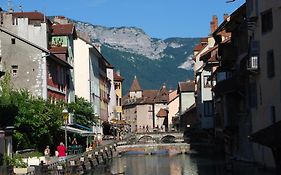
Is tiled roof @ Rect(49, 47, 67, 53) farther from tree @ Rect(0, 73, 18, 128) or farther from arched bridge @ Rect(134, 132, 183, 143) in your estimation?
arched bridge @ Rect(134, 132, 183, 143)

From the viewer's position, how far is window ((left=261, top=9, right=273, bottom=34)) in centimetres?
4288

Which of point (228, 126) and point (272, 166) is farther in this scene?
point (228, 126)

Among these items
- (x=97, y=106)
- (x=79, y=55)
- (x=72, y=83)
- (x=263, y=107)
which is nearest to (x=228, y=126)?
(x=263, y=107)

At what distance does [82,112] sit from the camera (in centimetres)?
7525

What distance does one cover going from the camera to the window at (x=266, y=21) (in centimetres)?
4288

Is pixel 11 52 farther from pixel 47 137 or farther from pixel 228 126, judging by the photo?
pixel 228 126

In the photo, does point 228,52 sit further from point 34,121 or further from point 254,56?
point 34,121

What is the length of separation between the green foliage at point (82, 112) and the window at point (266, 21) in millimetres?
33019

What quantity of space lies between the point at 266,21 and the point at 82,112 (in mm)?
35745

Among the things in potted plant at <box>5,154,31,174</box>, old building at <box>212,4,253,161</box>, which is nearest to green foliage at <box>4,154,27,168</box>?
potted plant at <box>5,154,31,174</box>

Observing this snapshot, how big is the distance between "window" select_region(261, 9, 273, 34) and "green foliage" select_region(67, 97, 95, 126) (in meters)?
33.0

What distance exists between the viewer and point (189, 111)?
127750 mm

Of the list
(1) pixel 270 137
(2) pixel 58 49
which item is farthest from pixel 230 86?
(1) pixel 270 137

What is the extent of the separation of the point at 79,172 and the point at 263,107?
15.6m
